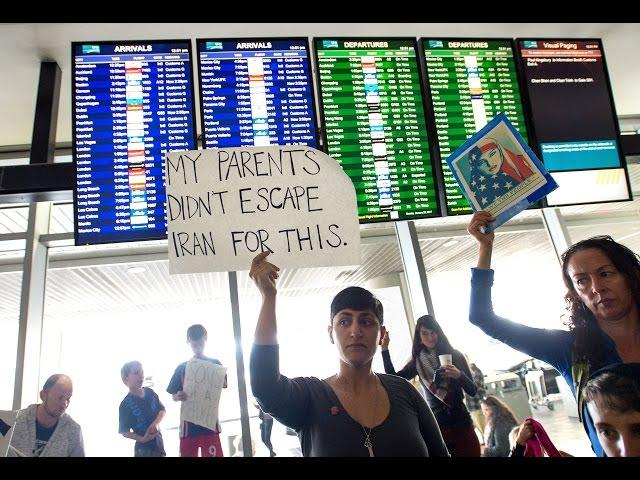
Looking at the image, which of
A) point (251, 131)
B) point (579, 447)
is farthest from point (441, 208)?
point (579, 447)

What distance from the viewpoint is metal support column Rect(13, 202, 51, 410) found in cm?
301

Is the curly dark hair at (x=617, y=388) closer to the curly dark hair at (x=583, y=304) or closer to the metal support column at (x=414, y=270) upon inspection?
the curly dark hair at (x=583, y=304)

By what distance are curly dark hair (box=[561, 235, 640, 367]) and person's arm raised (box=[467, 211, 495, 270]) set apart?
22cm

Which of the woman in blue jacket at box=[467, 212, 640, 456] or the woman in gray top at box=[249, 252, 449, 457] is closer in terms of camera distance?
the woman in gray top at box=[249, 252, 449, 457]

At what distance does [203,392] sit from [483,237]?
1156mm

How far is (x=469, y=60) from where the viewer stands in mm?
2914

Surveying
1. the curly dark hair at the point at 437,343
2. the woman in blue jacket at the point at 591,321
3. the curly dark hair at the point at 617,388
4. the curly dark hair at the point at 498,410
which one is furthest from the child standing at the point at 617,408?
the curly dark hair at the point at 498,410

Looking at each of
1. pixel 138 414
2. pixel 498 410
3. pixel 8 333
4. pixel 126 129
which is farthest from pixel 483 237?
pixel 8 333

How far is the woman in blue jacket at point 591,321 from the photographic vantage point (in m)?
1.27

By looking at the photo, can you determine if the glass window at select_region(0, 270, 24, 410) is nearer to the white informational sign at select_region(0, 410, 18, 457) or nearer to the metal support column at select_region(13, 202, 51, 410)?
the metal support column at select_region(13, 202, 51, 410)

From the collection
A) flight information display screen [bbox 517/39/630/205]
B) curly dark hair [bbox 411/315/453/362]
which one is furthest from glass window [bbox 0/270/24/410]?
flight information display screen [bbox 517/39/630/205]

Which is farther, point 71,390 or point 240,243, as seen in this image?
point 71,390
